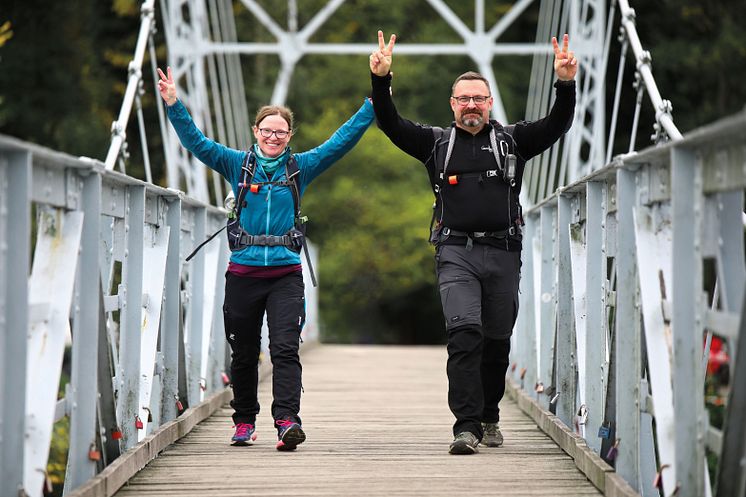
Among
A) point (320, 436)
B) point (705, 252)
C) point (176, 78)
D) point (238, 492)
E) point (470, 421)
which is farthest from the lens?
point (176, 78)

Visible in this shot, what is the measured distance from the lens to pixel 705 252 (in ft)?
11.7

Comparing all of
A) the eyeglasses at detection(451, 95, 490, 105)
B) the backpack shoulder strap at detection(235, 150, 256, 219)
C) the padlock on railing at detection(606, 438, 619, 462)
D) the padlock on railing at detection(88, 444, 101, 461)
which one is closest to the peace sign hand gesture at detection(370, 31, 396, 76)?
the eyeglasses at detection(451, 95, 490, 105)

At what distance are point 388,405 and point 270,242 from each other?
266cm

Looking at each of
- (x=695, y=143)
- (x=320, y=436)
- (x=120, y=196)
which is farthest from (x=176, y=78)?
(x=695, y=143)

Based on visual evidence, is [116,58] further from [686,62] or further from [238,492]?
[238,492]

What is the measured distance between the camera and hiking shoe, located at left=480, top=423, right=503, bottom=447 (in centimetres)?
568

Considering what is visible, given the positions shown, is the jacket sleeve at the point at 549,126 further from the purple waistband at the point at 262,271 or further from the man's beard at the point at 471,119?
the purple waistband at the point at 262,271

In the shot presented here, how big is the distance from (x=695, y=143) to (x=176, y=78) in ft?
36.0

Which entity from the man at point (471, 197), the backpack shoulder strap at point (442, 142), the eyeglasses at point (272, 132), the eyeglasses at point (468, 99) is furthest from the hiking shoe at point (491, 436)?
the eyeglasses at point (272, 132)

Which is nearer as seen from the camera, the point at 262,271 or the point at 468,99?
the point at 468,99

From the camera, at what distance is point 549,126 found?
17.9 feet

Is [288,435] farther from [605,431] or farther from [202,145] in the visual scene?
[605,431]

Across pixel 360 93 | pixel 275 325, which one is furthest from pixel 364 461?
pixel 360 93

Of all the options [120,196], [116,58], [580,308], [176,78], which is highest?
[116,58]
